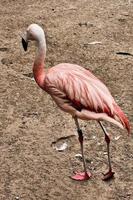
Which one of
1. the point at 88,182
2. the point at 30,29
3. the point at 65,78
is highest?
the point at 30,29

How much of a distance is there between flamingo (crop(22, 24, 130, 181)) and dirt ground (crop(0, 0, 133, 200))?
0.22 m

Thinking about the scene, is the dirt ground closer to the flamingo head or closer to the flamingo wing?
the flamingo wing

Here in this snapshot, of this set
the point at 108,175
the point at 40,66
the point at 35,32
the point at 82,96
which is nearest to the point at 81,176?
the point at 108,175

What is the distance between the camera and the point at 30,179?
186 inches

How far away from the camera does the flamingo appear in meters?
4.40

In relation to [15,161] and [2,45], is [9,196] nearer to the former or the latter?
[15,161]

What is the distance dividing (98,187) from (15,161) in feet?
2.88

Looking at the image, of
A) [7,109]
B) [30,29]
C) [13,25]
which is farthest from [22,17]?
[30,29]

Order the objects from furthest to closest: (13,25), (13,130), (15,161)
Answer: (13,25) → (13,130) → (15,161)

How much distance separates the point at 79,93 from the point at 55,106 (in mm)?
1376

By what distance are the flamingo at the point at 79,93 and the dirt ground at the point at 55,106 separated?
0.73 ft

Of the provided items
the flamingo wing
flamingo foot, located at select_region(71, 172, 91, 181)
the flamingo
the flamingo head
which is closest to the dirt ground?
flamingo foot, located at select_region(71, 172, 91, 181)

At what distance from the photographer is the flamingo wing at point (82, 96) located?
14.4 feet

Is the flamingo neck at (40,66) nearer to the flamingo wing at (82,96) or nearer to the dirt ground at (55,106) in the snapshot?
the flamingo wing at (82,96)
